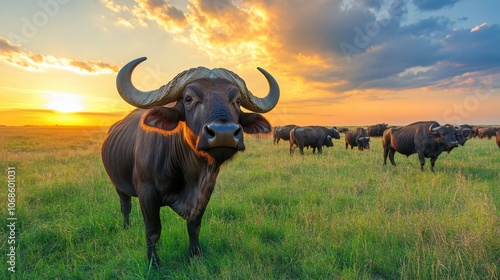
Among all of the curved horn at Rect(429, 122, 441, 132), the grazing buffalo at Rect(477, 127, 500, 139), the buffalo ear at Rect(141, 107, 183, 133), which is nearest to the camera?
the buffalo ear at Rect(141, 107, 183, 133)

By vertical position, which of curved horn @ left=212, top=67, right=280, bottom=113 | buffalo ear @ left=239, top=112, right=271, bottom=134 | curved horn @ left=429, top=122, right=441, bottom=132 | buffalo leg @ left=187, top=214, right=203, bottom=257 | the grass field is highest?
curved horn @ left=212, top=67, right=280, bottom=113

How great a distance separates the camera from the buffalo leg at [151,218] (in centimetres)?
321

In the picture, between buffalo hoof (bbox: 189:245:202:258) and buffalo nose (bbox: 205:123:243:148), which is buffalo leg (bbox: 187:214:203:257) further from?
buffalo nose (bbox: 205:123:243:148)

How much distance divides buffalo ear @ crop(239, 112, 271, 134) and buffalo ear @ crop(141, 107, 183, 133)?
0.73 meters

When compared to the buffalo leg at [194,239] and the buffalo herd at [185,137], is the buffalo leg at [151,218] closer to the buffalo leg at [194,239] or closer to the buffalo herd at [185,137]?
the buffalo herd at [185,137]

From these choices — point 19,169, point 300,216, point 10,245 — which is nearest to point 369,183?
point 300,216

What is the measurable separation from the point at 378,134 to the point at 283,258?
47661mm

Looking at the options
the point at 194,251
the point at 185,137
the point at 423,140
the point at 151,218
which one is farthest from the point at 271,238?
the point at 423,140

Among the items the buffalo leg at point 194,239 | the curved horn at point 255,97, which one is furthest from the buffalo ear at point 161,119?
the buffalo leg at point 194,239

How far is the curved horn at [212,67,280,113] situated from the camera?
9.86 ft

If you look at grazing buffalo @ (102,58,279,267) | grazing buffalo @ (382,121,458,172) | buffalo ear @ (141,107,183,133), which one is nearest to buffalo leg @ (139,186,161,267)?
grazing buffalo @ (102,58,279,267)

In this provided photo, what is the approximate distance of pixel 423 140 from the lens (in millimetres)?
10695

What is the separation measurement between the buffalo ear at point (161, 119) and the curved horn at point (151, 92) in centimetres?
22

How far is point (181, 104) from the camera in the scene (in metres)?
2.87
